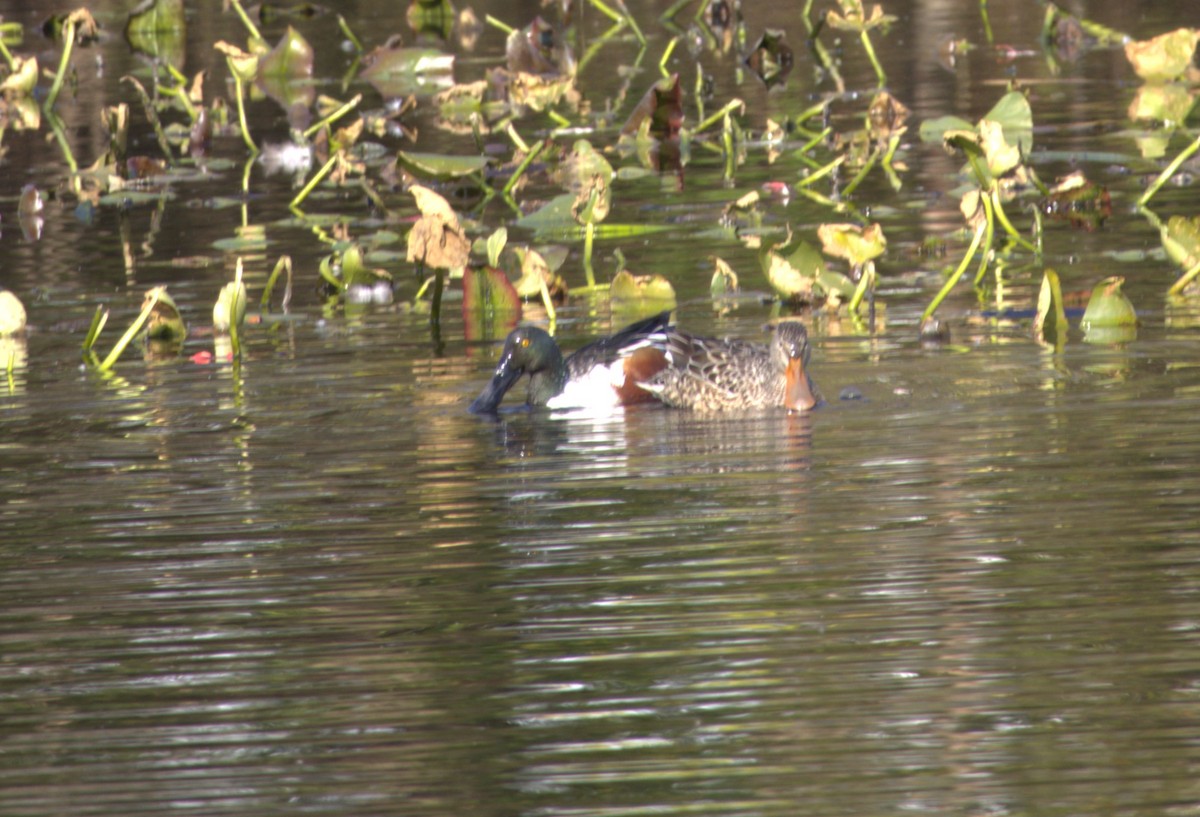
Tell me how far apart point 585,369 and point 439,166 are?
4.45 meters

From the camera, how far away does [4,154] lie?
21.3m

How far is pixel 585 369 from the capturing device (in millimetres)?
10609

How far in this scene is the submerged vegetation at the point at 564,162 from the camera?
12266mm

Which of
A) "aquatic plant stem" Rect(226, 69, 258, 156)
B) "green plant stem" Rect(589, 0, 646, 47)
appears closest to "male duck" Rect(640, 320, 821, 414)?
"aquatic plant stem" Rect(226, 69, 258, 156)

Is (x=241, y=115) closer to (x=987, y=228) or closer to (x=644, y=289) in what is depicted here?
(x=644, y=289)

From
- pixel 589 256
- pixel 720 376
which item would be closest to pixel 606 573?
pixel 720 376

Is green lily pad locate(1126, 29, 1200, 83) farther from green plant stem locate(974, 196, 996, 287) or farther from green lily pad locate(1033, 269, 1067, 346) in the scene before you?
green lily pad locate(1033, 269, 1067, 346)

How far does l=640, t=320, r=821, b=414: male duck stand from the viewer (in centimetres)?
1023

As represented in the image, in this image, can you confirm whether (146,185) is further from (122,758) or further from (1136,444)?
(122,758)

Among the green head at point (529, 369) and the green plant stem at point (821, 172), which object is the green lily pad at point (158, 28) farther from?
the green head at point (529, 369)

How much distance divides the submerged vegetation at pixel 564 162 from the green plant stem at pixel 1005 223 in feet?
0.10

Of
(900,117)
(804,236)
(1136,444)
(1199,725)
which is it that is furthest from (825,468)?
(900,117)

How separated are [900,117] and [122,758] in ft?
44.4

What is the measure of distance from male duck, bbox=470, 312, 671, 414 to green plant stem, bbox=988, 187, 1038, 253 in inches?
80.0
